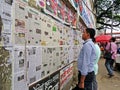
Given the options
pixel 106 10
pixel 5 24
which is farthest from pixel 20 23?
pixel 106 10

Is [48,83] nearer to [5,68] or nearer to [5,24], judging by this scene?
[5,68]

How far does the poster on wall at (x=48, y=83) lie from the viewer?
3.99 meters

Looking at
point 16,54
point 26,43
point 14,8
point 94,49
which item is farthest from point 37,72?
point 94,49

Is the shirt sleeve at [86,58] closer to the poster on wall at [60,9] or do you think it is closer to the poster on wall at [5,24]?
the poster on wall at [60,9]

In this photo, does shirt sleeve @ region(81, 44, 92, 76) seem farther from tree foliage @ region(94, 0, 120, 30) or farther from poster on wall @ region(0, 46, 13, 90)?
tree foliage @ region(94, 0, 120, 30)

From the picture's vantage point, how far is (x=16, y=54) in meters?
3.16

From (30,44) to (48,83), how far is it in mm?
1198

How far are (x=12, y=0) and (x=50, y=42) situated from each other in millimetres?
1822

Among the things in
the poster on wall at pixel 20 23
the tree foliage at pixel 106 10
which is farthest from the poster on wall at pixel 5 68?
the tree foliage at pixel 106 10

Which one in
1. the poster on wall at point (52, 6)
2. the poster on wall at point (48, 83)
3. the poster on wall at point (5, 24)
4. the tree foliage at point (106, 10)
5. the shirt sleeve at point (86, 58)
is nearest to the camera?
the poster on wall at point (5, 24)

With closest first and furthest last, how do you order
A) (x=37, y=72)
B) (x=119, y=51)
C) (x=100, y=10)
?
1. (x=37, y=72)
2. (x=119, y=51)
3. (x=100, y=10)

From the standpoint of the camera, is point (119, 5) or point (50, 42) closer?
point (50, 42)

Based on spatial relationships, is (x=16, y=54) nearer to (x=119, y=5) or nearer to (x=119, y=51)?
(x=119, y=51)

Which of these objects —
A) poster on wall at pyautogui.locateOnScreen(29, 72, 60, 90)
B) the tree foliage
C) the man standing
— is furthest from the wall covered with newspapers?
the tree foliage
